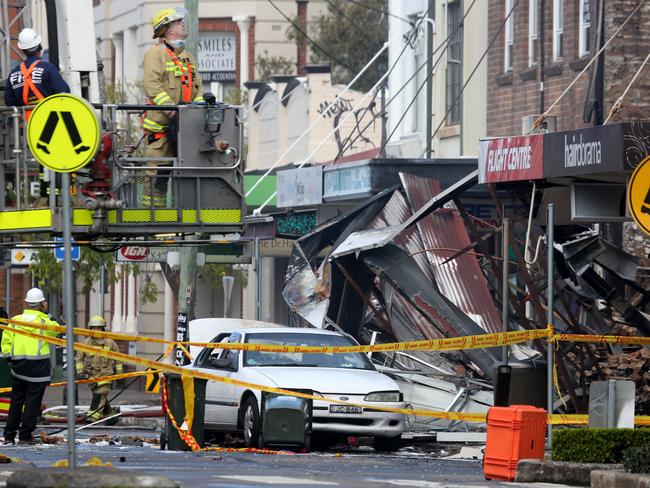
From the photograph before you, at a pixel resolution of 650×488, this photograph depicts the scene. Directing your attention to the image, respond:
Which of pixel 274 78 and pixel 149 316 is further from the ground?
pixel 274 78

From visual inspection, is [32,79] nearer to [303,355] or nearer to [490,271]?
[303,355]

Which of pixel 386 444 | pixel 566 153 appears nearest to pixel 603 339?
pixel 566 153

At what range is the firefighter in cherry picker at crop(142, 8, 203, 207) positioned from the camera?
17.5 meters

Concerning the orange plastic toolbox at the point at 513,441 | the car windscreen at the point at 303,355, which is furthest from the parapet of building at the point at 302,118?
the orange plastic toolbox at the point at 513,441

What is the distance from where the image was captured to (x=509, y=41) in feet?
96.4

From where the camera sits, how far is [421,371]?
2264 centimetres

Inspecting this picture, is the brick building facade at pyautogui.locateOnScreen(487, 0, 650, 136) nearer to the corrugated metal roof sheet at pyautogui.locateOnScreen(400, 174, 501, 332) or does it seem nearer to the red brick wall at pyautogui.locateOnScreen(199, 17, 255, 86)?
the corrugated metal roof sheet at pyautogui.locateOnScreen(400, 174, 501, 332)

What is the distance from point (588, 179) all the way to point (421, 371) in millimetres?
3561

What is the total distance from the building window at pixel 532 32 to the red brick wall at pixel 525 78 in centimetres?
7

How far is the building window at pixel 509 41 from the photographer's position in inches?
1149

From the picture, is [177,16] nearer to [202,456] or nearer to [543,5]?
[202,456]

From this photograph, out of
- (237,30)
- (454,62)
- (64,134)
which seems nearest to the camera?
(64,134)

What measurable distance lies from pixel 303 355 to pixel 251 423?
135cm

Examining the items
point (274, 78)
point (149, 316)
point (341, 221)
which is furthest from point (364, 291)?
point (149, 316)
